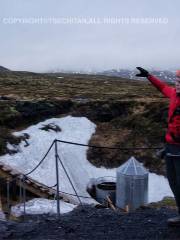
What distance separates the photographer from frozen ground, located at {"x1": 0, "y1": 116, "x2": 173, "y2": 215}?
67.5 ft

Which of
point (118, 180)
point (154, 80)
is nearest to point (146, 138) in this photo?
point (118, 180)

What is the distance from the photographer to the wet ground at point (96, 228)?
7.09 meters

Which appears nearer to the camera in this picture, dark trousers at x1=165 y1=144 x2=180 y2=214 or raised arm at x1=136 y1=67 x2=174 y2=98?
dark trousers at x1=165 y1=144 x2=180 y2=214

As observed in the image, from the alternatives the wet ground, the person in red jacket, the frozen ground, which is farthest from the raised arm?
the frozen ground

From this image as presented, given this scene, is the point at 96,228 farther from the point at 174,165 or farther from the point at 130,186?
the point at 130,186

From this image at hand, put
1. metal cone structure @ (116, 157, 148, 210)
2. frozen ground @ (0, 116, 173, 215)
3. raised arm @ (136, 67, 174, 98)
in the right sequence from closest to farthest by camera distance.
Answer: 1. raised arm @ (136, 67, 174, 98)
2. metal cone structure @ (116, 157, 148, 210)
3. frozen ground @ (0, 116, 173, 215)

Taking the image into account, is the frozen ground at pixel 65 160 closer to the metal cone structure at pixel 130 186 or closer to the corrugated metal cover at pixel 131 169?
the metal cone structure at pixel 130 186

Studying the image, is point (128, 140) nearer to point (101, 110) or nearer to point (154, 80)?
point (101, 110)

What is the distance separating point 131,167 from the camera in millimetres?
16266

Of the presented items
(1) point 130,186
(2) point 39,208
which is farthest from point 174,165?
(1) point 130,186

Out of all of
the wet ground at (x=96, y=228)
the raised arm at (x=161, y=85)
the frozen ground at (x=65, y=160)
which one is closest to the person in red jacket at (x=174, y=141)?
the raised arm at (x=161, y=85)

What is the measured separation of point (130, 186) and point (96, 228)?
8444 millimetres

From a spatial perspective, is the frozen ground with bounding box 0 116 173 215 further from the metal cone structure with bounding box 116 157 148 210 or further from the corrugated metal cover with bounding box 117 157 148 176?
the corrugated metal cover with bounding box 117 157 148 176

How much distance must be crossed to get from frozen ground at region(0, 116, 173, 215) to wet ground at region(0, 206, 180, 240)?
1031cm
